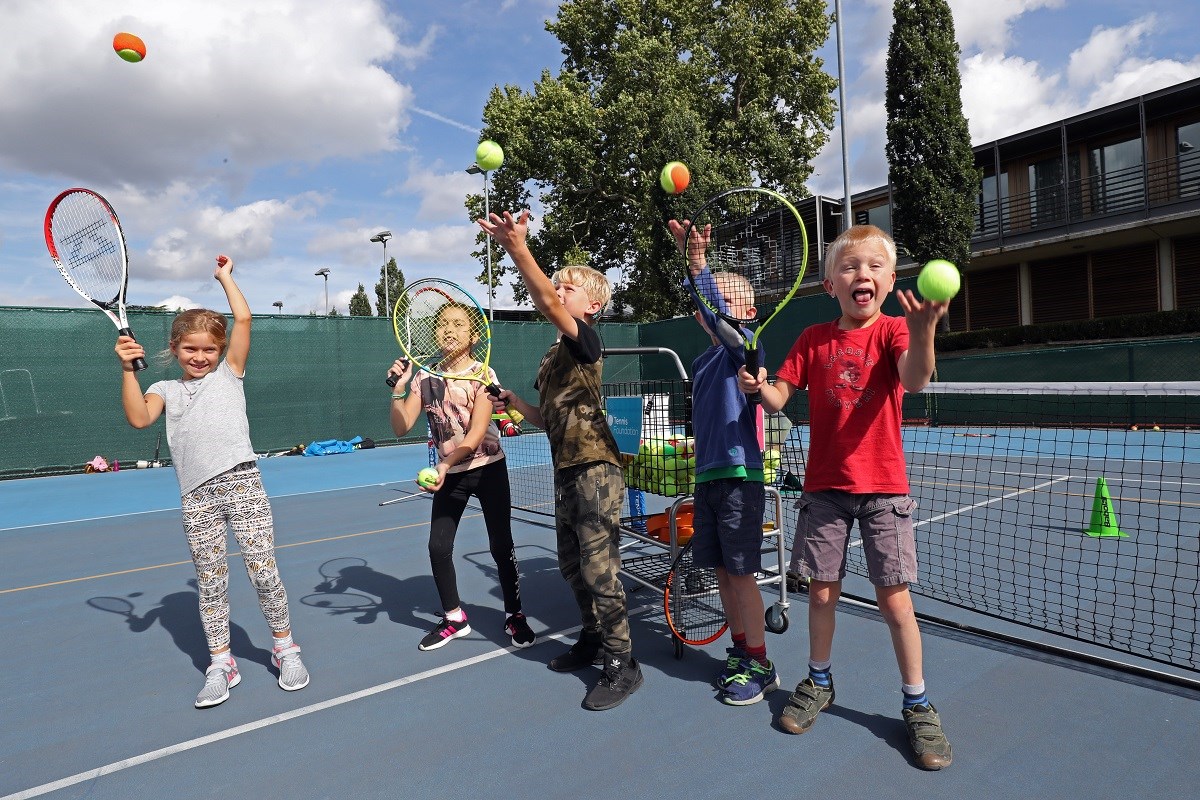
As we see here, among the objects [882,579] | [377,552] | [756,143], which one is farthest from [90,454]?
[756,143]

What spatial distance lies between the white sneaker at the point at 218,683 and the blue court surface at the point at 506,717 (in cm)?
4

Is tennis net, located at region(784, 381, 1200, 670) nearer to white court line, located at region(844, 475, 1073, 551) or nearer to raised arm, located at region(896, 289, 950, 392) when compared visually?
white court line, located at region(844, 475, 1073, 551)

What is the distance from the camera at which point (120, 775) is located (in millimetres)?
2609

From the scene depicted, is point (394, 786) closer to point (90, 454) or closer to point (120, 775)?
point (120, 775)

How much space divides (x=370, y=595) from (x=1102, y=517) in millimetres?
5184

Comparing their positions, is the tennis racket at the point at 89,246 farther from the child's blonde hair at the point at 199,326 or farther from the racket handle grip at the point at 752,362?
the racket handle grip at the point at 752,362

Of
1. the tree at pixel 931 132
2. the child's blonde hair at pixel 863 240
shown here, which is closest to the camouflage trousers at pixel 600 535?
the child's blonde hair at pixel 863 240

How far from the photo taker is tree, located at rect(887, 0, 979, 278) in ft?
58.9

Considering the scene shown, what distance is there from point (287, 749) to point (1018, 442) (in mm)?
12257

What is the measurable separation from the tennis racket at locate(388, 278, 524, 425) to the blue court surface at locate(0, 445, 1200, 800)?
4.34 feet

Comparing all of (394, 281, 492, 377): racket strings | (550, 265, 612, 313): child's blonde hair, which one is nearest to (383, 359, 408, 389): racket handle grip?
(394, 281, 492, 377): racket strings

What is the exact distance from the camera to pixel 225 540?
3186mm

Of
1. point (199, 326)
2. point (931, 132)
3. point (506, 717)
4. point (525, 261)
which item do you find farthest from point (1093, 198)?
point (199, 326)

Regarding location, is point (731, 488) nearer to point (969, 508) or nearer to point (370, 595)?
point (370, 595)
